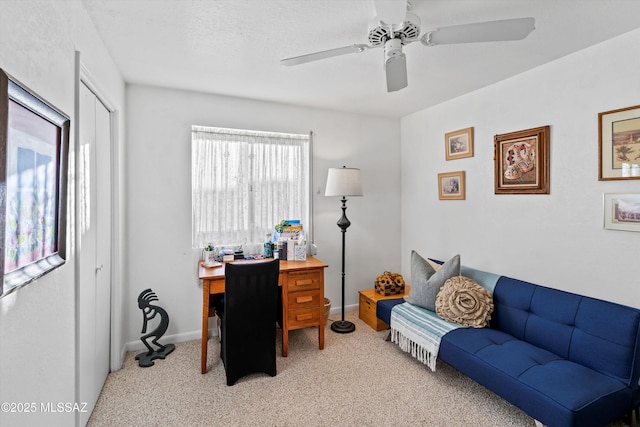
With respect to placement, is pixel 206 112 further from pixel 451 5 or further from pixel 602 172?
pixel 602 172

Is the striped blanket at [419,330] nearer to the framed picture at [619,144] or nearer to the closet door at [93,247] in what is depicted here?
the framed picture at [619,144]

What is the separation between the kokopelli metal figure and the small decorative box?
2.16m

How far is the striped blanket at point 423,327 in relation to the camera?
249cm

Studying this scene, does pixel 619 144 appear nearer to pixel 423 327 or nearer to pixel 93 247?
pixel 423 327

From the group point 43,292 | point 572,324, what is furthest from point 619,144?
point 43,292

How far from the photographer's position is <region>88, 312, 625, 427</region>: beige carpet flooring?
204 centimetres

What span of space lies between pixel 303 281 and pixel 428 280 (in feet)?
3.74

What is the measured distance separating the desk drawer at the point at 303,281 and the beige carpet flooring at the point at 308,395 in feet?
1.97

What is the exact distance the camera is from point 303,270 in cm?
289

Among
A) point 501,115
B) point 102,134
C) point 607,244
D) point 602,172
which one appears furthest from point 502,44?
point 102,134

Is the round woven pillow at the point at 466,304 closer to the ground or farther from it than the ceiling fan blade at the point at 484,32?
closer to the ground

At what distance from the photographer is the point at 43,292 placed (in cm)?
126

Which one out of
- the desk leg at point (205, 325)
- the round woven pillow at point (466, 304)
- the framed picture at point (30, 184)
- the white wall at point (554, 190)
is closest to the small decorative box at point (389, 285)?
the white wall at point (554, 190)

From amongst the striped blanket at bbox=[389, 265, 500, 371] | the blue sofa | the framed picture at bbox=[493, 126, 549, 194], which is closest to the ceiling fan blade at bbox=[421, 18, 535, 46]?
the framed picture at bbox=[493, 126, 549, 194]
